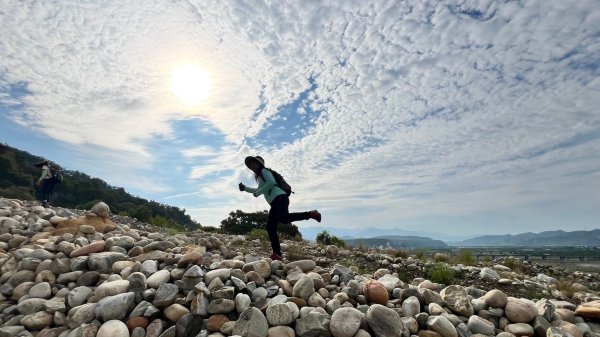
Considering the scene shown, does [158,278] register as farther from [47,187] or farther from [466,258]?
[47,187]

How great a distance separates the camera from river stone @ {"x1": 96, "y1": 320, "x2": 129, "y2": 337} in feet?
13.7

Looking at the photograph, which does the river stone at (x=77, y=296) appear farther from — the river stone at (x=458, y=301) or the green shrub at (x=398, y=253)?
the green shrub at (x=398, y=253)

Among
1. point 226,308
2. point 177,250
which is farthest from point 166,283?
point 177,250

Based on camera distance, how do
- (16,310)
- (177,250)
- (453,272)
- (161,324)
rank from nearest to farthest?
(161,324)
(16,310)
(177,250)
(453,272)

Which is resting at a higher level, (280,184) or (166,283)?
(280,184)

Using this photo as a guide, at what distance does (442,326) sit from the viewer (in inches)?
166

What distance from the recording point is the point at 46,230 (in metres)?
7.88

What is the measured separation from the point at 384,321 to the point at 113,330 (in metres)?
3.21

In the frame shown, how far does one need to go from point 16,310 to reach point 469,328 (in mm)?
6069

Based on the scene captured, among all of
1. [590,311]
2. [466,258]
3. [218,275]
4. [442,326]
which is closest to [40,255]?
[218,275]

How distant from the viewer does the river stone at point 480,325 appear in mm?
4303

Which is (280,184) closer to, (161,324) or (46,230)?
(161,324)

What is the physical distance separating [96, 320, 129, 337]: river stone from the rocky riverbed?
1 centimetres

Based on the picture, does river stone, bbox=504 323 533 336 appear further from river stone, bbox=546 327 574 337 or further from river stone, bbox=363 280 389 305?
river stone, bbox=363 280 389 305
